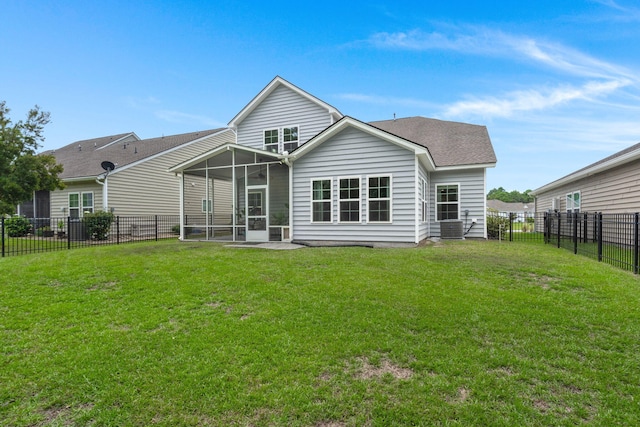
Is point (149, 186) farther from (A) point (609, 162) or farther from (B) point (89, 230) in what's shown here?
(A) point (609, 162)

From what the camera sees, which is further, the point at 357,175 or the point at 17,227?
the point at 17,227

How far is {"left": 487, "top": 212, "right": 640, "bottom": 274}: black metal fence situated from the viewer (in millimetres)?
7516

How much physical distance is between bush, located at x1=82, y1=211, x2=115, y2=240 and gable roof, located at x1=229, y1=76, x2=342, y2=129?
24.5 feet

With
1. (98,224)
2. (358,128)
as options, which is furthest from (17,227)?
(358,128)

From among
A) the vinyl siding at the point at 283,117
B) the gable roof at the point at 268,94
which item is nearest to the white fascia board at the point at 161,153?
the gable roof at the point at 268,94

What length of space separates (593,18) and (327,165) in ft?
38.2

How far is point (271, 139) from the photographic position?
16.1 meters

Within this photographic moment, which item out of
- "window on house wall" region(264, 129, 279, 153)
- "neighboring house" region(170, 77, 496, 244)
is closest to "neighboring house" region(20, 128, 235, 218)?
"neighboring house" region(170, 77, 496, 244)

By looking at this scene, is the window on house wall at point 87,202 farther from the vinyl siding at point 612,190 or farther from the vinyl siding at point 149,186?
the vinyl siding at point 612,190

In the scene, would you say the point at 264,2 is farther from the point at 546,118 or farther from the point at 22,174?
the point at 546,118

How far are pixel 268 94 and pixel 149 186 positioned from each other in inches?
347

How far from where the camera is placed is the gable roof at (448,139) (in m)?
13.5

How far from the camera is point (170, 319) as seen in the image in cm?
433

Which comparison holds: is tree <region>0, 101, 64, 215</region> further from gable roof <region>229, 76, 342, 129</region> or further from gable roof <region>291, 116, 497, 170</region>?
gable roof <region>291, 116, 497, 170</region>
